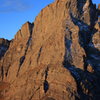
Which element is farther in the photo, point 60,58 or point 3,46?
point 3,46

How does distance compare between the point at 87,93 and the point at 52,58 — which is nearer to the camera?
the point at 87,93

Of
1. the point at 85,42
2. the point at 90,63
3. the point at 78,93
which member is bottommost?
the point at 78,93

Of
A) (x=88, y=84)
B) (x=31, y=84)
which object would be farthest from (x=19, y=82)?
(x=88, y=84)

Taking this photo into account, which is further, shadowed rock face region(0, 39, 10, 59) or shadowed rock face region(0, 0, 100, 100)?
shadowed rock face region(0, 39, 10, 59)

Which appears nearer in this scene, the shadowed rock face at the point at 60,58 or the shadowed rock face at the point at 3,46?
the shadowed rock face at the point at 60,58

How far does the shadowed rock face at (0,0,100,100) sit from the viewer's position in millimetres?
99688

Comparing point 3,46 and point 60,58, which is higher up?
point 3,46

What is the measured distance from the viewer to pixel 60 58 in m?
107

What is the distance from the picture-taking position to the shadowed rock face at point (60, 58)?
99.7 meters

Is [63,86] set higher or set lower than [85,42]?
lower

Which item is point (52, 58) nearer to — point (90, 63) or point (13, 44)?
point (90, 63)

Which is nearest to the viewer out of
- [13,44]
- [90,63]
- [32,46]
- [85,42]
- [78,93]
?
[78,93]

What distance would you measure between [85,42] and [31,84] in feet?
64.5

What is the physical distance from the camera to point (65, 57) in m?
107
